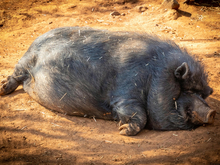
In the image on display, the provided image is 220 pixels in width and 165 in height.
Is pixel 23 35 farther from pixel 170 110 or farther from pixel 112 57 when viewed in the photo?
pixel 170 110

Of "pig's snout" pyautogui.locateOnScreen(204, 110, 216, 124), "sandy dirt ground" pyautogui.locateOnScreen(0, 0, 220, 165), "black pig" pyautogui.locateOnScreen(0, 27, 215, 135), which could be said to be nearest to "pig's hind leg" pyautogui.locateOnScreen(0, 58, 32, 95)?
"sandy dirt ground" pyautogui.locateOnScreen(0, 0, 220, 165)

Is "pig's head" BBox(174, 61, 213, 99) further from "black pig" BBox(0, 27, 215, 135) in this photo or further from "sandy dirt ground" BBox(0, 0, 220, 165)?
"sandy dirt ground" BBox(0, 0, 220, 165)

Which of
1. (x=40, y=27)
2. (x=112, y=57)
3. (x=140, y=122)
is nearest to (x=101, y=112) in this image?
(x=140, y=122)

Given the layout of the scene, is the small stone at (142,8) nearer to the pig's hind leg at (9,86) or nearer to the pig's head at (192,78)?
the pig's head at (192,78)

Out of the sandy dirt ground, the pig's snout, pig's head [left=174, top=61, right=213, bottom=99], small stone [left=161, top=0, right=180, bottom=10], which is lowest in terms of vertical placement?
the sandy dirt ground

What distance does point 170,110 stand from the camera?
129 inches

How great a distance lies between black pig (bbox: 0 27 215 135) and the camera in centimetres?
325

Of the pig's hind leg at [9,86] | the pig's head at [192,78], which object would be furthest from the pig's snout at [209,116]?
the pig's hind leg at [9,86]

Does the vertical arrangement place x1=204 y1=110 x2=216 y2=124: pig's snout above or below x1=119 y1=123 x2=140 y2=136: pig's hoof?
above

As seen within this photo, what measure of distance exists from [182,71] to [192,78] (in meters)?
0.20

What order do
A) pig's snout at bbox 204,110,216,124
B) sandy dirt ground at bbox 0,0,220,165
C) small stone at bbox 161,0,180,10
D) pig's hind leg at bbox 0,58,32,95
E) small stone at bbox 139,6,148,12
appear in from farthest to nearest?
small stone at bbox 139,6,148,12 → small stone at bbox 161,0,180,10 → pig's hind leg at bbox 0,58,32,95 → pig's snout at bbox 204,110,216,124 → sandy dirt ground at bbox 0,0,220,165

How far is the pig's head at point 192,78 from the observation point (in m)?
3.10

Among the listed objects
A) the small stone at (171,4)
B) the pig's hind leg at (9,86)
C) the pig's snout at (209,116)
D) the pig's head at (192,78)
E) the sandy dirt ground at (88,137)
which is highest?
the small stone at (171,4)

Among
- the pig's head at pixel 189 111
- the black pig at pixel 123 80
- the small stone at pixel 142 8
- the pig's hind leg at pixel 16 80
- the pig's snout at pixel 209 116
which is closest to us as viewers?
the pig's snout at pixel 209 116
